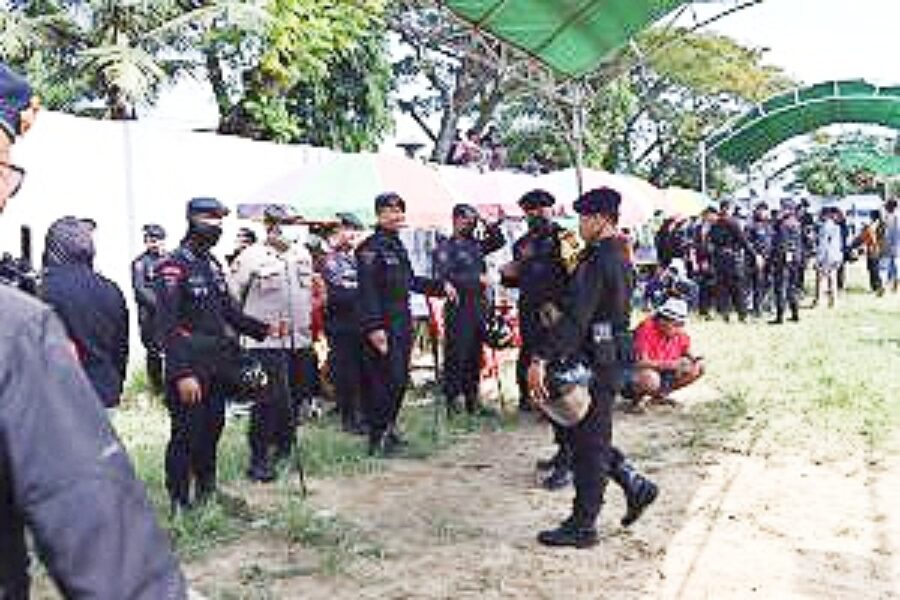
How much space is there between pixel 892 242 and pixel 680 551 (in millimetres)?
15615

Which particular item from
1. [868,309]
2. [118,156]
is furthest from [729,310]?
[118,156]

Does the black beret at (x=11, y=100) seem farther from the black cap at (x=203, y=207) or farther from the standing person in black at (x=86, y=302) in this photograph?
the black cap at (x=203, y=207)

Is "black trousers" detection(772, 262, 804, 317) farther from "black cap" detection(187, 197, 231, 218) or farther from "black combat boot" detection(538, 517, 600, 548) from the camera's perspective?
"black cap" detection(187, 197, 231, 218)

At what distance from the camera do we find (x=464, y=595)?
511 centimetres

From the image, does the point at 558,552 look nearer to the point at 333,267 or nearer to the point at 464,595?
the point at 464,595

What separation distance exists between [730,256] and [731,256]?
0.02 m

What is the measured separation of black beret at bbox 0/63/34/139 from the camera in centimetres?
157

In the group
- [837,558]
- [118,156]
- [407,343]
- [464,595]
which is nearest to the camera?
[464,595]

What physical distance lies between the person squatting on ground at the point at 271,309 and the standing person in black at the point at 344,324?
1.17 meters

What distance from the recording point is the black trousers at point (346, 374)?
881 centimetres

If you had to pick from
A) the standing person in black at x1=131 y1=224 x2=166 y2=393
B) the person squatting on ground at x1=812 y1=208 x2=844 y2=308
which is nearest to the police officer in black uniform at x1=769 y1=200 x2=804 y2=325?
the person squatting on ground at x1=812 y1=208 x2=844 y2=308

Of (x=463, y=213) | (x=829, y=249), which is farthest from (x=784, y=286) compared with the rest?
(x=463, y=213)

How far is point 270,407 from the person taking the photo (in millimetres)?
7199

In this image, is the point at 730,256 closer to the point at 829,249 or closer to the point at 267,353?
the point at 829,249
